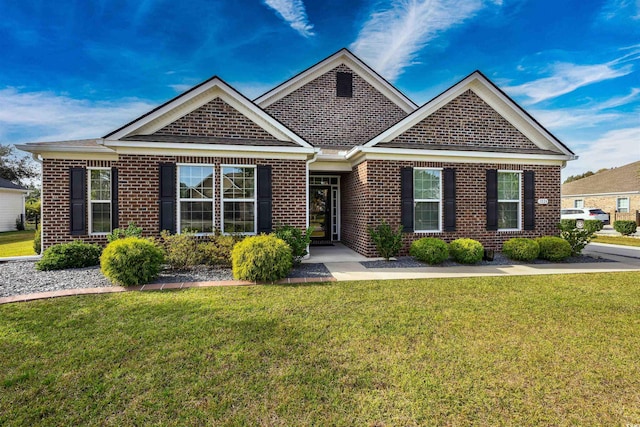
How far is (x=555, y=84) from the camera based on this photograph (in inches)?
574

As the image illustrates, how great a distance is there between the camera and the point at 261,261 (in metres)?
6.47

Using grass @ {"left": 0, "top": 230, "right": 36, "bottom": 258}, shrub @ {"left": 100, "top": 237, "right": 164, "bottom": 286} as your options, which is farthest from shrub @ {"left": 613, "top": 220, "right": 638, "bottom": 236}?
grass @ {"left": 0, "top": 230, "right": 36, "bottom": 258}

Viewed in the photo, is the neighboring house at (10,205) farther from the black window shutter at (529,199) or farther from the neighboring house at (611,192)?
the neighboring house at (611,192)

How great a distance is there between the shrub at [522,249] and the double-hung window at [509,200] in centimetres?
130

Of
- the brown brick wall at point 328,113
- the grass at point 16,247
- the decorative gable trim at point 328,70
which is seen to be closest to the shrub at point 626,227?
the decorative gable trim at point 328,70

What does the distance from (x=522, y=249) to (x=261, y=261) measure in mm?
7831

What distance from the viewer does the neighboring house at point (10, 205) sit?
70.3 feet

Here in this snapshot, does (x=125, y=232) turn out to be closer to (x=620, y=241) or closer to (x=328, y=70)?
(x=328, y=70)

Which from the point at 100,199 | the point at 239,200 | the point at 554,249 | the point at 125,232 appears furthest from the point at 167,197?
the point at 554,249

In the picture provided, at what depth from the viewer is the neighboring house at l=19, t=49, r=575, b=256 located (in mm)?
8578

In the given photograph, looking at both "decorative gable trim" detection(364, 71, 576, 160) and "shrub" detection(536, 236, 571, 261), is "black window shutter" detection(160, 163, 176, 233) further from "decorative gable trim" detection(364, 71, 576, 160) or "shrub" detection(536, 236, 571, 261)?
"shrub" detection(536, 236, 571, 261)

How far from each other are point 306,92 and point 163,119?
6.58m

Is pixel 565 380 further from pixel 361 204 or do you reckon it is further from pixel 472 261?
pixel 361 204

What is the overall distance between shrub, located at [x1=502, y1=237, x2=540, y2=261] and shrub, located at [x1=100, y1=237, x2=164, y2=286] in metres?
9.91
